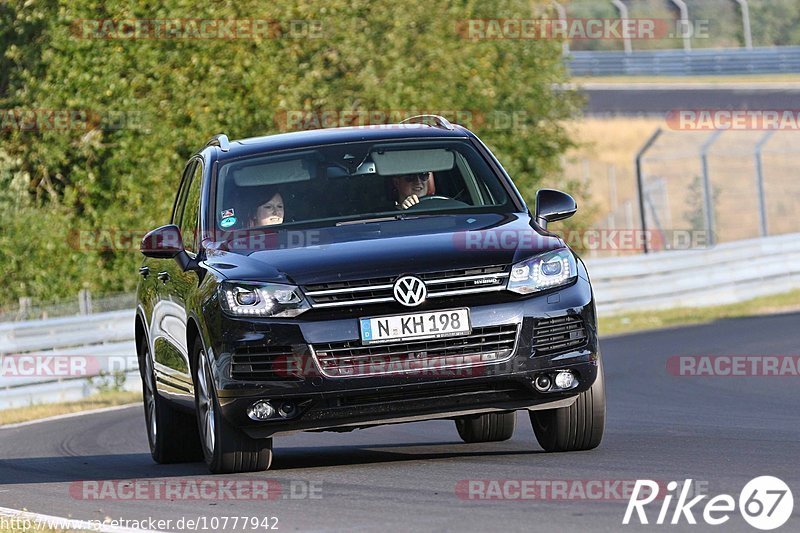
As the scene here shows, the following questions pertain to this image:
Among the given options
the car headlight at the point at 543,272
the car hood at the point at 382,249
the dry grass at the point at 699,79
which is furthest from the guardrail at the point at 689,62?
the car headlight at the point at 543,272

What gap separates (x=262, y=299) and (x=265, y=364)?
32 centimetres

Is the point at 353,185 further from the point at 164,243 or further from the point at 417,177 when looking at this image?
the point at 164,243

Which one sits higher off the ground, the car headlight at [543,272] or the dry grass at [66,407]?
the car headlight at [543,272]

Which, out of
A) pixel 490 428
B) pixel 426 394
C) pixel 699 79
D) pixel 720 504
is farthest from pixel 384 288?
pixel 699 79

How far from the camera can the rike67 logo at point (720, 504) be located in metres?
6.43

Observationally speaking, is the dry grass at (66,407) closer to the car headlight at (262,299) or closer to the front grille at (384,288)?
the car headlight at (262,299)

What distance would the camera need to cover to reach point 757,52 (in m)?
58.9

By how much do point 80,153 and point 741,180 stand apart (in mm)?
26730

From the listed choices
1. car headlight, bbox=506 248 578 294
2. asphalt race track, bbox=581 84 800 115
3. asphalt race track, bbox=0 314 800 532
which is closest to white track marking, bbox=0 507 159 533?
asphalt race track, bbox=0 314 800 532

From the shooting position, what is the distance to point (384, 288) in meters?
8.17

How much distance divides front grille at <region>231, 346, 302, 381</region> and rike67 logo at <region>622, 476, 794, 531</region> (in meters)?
1.80

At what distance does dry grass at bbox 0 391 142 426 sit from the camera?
1691 centimetres

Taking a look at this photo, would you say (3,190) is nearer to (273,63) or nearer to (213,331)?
(273,63)

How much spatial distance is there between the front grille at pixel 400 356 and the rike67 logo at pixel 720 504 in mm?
1184
